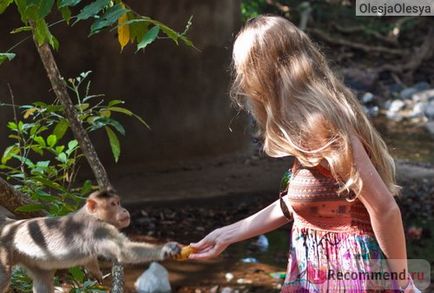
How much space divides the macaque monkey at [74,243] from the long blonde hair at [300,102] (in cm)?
46

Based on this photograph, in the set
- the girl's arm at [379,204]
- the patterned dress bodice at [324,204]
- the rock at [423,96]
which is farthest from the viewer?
the rock at [423,96]

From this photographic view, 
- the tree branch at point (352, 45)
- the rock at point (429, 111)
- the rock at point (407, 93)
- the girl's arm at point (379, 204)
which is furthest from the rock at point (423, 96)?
the girl's arm at point (379, 204)

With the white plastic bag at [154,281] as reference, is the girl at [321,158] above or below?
above

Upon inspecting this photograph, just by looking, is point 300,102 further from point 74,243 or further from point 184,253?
point 74,243

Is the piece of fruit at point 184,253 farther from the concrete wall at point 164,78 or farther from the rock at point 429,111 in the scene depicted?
the rock at point 429,111

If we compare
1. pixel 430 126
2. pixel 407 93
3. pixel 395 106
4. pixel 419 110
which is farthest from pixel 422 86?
pixel 430 126

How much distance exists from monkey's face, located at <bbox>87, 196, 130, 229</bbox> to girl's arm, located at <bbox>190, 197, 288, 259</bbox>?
26 cm

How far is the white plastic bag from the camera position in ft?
15.3

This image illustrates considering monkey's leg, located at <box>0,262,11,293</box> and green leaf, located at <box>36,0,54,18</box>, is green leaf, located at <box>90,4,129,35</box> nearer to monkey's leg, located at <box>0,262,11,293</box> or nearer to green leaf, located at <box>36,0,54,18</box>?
green leaf, located at <box>36,0,54,18</box>

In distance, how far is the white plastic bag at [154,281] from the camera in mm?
4668

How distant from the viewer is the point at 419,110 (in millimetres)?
10367

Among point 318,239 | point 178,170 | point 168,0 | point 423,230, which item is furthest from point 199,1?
point 318,239

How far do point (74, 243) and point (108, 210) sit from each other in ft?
0.42

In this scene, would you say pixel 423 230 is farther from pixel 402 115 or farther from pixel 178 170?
pixel 402 115
